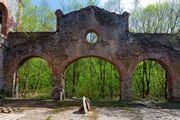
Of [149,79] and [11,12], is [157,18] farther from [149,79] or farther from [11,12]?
[11,12]

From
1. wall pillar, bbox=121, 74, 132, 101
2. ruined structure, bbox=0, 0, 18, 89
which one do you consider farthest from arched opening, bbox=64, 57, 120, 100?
wall pillar, bbox=121, 74, 132, 101

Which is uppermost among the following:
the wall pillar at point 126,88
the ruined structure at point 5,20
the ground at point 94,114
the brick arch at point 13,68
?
the ruined structure at point 5,20

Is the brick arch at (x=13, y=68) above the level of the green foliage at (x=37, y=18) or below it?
below

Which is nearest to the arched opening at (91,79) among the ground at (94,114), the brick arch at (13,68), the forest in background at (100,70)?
the forest in background at (100,70)

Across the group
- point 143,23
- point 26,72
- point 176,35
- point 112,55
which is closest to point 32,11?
point 26,72

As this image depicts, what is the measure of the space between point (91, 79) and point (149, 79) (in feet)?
19.4

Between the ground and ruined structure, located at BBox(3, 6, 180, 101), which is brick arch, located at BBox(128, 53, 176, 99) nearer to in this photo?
ruined structure, located at BBox(3, 6, 180, 101)

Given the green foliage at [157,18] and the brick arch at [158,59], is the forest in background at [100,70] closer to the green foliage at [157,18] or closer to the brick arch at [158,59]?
the green foliage at [157,18]

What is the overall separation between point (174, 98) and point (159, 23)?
30.4 ft

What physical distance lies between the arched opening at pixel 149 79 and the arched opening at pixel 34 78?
841 centimetres

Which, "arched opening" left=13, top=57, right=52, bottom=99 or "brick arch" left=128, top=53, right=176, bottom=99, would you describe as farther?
"arched opening" left=13, top=57, right=52, bottom=99

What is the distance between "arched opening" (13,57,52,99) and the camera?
2798 cm

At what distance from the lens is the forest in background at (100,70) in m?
25.9

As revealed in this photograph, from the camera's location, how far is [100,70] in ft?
90.6
